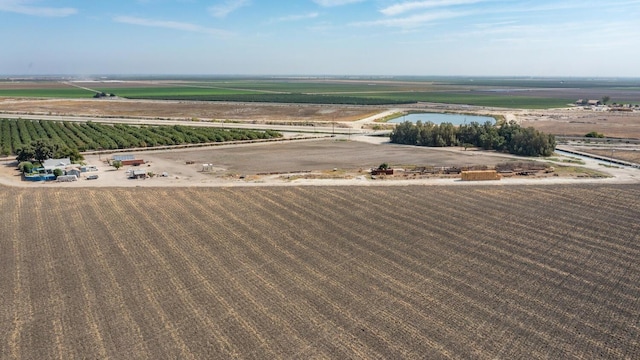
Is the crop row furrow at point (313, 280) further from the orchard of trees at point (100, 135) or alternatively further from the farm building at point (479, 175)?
the orchard of trees at point (100, 135)

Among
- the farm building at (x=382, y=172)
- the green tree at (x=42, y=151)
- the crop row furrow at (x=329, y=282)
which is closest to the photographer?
the crop row furrow at (x=329, y=282)

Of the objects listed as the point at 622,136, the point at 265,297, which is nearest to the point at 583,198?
the point at 265,297

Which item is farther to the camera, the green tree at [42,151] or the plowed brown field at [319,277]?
the green tree at [42,151]

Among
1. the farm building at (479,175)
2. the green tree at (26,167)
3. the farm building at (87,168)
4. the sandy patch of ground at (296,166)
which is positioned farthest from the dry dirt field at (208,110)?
the farm building at (479,175)

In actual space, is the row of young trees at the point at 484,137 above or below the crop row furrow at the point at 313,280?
above

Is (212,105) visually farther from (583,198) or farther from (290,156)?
(583,198)

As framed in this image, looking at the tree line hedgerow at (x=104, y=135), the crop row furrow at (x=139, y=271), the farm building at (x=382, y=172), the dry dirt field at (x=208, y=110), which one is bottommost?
the crop row furrow at (x=139, y=271)

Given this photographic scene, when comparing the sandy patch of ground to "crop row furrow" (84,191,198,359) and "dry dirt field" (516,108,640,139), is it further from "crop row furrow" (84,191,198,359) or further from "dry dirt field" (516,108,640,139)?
"dry dirt field" (516,108,640,139)
